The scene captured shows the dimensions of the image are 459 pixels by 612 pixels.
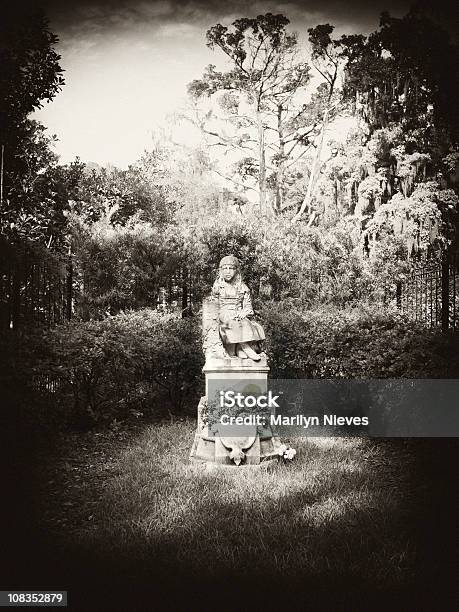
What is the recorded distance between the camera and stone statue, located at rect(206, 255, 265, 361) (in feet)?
14.4

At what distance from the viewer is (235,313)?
177 inches

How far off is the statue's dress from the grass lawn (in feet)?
3.86

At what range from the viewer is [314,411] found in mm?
5902

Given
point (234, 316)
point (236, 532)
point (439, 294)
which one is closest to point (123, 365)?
point (234, 316)

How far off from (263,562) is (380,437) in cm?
278

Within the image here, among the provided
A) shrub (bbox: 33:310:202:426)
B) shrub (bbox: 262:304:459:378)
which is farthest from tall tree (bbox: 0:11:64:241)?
shrub (bbox: 262:304:459:378)

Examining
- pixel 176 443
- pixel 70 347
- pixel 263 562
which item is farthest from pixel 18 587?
pixel 70 347

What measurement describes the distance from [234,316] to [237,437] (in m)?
1.12

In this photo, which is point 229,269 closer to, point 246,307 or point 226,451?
point 246,307

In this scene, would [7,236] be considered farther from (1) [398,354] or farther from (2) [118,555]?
(1) [398,354]

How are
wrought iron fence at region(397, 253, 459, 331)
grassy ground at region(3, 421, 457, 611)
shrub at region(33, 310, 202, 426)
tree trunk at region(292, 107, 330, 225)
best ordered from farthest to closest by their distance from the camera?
tree trunk at region(292, 107, 330, 225) → shrub at region(33, 310, 202, 426) → wrought iron fence at region(397, 253, 459, 331) → grassy ground at region(3, 421, 457, 611)

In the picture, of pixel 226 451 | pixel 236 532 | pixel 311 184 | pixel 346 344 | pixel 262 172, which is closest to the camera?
pixel 236 532

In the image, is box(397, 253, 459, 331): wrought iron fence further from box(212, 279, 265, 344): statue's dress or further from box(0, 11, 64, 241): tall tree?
box(0, 11, 64, 241): tall tree

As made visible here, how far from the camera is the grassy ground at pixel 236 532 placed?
239 centimetres
